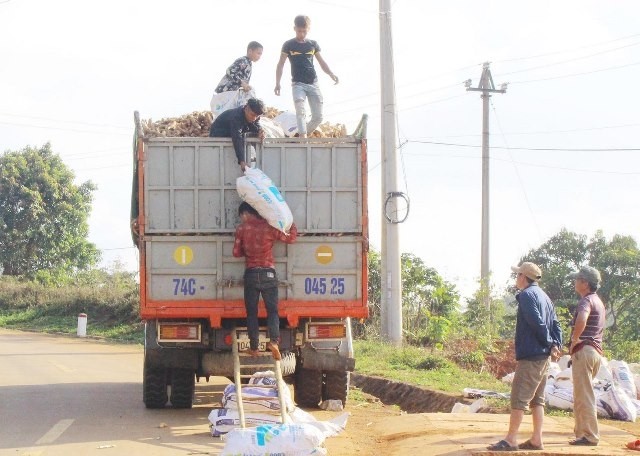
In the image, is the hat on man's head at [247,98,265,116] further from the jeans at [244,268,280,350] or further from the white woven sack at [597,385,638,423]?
the white woven sack at [597,385,638,423]

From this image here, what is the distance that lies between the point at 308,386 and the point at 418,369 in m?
A: 5.08

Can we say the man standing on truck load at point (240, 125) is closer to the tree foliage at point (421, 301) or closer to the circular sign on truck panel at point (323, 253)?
the circular sign on truck panel at point (323, 253)

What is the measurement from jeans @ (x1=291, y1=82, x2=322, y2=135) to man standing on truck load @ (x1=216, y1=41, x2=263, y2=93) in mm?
591

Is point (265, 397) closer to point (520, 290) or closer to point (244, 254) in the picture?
point (244, 254)

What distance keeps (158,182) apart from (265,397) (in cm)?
249

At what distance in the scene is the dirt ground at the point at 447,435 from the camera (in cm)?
841

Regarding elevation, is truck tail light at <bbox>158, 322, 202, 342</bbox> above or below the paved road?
above

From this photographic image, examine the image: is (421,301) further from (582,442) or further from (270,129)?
(582,442)

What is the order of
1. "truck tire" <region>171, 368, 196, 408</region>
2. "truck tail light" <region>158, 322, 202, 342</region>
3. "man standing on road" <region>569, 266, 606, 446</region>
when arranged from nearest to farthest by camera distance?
"man standing on road" <region>569, 266, 606, 446</region> < "truck tail light" <region>158, 322, 202, 342</region> < "truck tire" <region>171, 368, 196, 408</region>

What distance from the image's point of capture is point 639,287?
93.1 feet

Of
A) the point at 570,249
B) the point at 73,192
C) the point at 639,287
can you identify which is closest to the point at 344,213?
the point at 639,287

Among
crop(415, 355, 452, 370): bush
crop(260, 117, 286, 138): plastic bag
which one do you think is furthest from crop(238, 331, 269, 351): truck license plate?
crop(415, 355, 452, 370): bush

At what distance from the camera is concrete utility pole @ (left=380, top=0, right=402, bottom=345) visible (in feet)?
58.9

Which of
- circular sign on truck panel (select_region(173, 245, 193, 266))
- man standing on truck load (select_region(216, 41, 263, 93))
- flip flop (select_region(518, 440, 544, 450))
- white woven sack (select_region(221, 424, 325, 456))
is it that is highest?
man standing on truck load (select_region(216, 41, 263, 93))
